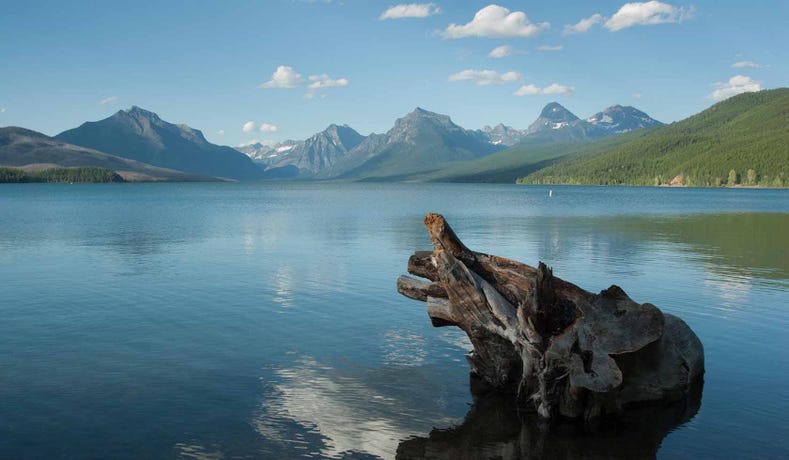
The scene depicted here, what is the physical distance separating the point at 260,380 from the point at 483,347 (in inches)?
243

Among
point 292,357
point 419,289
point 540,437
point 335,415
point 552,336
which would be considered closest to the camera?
point 540,437

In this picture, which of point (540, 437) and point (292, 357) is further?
point (292, 357)

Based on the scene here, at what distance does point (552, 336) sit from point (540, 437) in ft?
7.99

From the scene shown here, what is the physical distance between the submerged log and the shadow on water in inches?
17.4

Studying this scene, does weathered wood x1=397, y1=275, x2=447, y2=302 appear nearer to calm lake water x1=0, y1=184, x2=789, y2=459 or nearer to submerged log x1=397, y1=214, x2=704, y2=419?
submerged log x1=397, y1=214, x2=704, y2=419

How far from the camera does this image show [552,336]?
15.0 meters

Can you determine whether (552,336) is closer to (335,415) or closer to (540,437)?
(540,437)

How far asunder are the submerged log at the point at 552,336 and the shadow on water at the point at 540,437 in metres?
0.44

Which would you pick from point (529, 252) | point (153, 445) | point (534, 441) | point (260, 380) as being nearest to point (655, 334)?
point (534, 441)

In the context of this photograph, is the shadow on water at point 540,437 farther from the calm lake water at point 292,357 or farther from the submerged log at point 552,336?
the submerged log at point 552,336

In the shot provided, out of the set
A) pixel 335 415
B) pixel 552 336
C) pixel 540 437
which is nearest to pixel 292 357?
pixel 335 415

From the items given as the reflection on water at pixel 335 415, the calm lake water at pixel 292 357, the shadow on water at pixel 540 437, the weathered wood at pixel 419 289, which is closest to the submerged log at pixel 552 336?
the weathered wood at pixel 419 289

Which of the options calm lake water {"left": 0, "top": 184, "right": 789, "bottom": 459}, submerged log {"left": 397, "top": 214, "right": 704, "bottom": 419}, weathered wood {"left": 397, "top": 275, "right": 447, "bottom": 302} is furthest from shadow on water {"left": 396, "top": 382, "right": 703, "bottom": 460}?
weathered wood {"left": 397, "top": 275, "right": 447, "bottom": 302}

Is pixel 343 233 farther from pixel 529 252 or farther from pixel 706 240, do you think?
pixel 706 240
